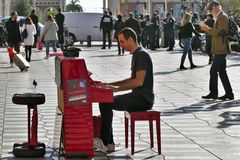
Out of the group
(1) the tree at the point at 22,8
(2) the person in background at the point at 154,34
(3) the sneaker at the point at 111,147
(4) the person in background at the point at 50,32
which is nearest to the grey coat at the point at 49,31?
(4) the person in background at the point at 50,32

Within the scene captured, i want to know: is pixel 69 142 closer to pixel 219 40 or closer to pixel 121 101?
pixel 121 101

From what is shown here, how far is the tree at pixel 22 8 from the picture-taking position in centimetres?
Result: 11296

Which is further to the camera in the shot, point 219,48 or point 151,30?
point 151,30

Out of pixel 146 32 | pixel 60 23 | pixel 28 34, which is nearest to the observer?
pixel 28 34

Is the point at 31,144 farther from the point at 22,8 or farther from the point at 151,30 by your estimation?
the point at 22,8

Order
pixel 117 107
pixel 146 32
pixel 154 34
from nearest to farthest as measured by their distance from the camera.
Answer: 1. pixel 117 107
2. pixel 154 34
3. pixel 146 32

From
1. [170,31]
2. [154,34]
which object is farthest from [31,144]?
[170,31]

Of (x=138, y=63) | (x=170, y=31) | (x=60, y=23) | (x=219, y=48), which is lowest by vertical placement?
(x=170, y=31)

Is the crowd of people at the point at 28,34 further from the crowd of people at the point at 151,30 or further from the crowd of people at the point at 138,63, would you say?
the crowd of people at the point at 151,30

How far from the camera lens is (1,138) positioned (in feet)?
36.5

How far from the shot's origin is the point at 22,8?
11375cm

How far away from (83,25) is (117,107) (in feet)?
126

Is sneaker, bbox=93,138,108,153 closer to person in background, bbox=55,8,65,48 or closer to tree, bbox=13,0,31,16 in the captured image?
person in background, bbox=55,8,65,48

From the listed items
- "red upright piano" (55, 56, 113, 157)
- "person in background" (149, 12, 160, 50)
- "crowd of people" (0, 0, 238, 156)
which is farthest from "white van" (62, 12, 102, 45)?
"red upright piano" (55, 56, 113, 157)
